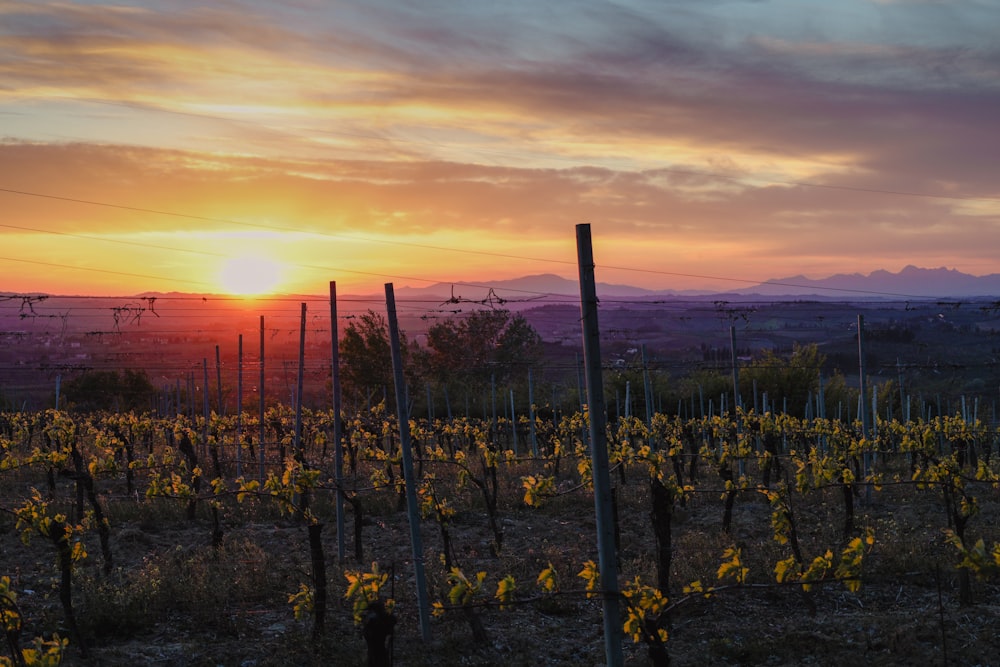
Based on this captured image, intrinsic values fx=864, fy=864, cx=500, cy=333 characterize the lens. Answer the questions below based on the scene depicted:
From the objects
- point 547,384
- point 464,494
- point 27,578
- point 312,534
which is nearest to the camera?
point 312,534

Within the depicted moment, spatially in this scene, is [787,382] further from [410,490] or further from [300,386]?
[410,490]

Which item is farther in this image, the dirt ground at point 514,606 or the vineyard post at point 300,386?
the vineyard post at point 300,386

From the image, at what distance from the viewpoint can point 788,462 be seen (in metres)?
28.0

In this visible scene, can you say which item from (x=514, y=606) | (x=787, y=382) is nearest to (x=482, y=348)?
(x=787, y=382)

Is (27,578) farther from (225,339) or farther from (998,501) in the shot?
(225,339)

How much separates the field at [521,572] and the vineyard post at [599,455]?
53 cm

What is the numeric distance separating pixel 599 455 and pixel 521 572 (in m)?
7.28

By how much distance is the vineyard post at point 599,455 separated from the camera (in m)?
7.20

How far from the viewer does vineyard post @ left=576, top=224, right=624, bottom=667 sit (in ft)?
23.6

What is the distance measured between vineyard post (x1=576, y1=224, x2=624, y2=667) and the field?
1.73 feet

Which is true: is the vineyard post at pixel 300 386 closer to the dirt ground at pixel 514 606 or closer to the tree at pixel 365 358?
the dirt ground at pixel 514 606

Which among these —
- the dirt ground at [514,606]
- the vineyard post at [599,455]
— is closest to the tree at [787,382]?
the dirt ground at [514,606]

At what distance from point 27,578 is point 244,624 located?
4.52 meters

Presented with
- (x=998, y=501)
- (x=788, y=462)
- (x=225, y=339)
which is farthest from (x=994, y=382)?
(x=225, y=339)
